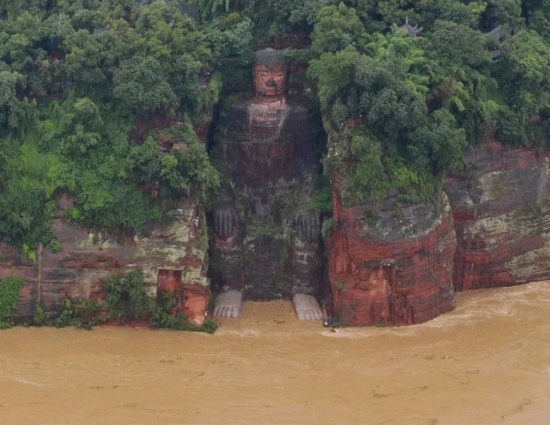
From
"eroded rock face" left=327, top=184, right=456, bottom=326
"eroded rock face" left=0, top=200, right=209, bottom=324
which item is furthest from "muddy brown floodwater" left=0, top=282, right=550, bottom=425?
"eroded rock face" left=0, top=200, right=209, bottom=324

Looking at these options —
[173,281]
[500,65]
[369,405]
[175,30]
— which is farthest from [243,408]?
[500,65]

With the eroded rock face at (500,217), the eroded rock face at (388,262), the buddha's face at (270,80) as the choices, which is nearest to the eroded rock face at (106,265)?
the eroded rock face at (388,262)

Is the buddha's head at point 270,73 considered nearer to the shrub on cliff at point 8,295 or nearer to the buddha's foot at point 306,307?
the buddha's foot at point 306,307

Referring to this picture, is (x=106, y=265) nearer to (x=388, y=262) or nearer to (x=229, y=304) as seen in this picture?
Result: (x=229, y=304)

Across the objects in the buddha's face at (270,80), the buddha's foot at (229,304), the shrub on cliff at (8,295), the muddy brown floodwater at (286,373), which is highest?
the buddha's face at (270,80)

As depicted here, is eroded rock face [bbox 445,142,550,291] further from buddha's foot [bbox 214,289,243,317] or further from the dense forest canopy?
buddha's foot [bbox 214,289,243,317]

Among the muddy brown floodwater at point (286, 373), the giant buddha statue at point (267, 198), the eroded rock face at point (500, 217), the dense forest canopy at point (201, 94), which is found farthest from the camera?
the giant buddha statue at point (267, 198)

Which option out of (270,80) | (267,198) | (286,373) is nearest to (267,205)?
(267,198)

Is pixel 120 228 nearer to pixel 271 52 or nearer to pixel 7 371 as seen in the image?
pixel 7 371
